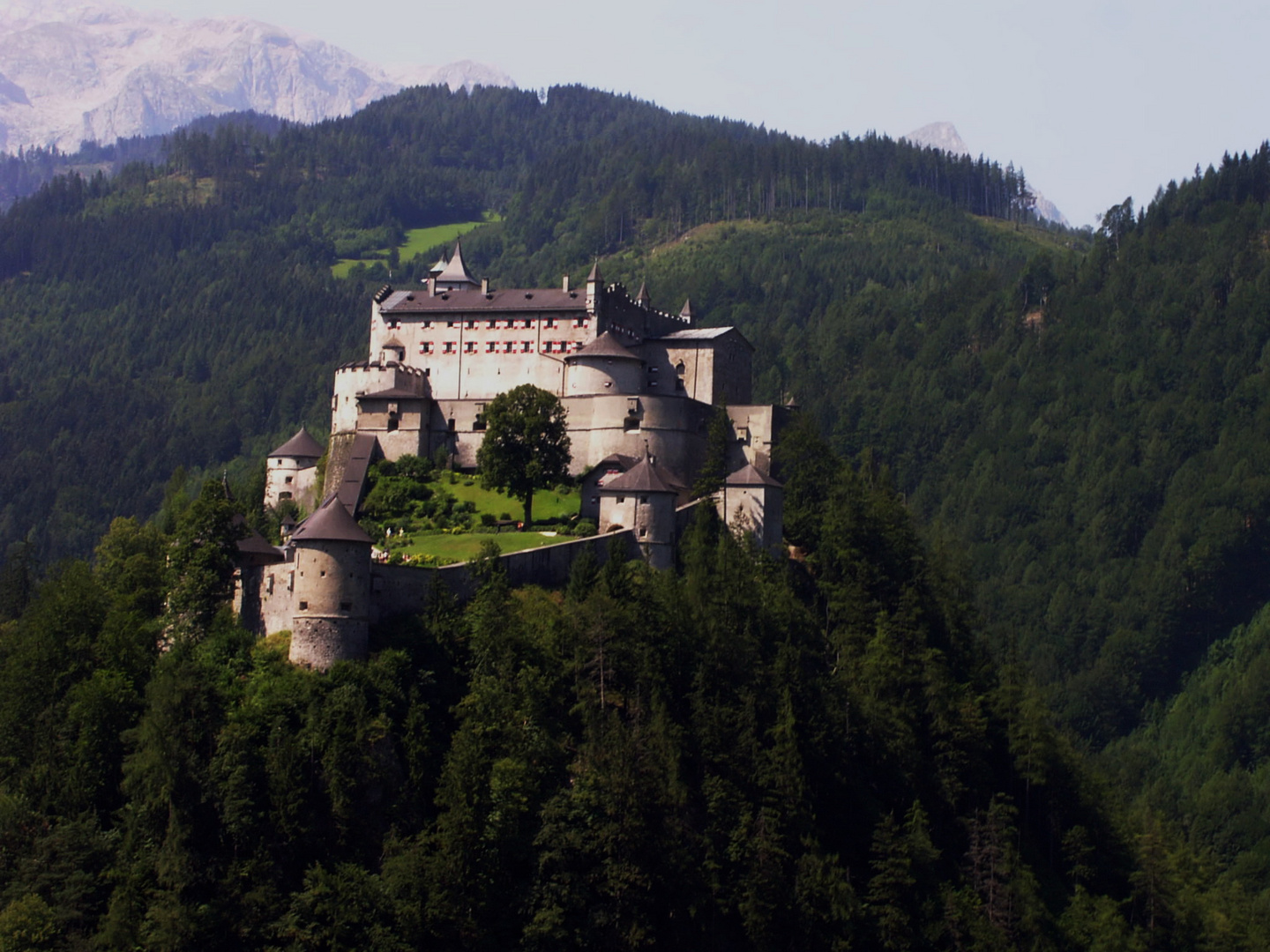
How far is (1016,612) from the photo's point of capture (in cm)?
13662

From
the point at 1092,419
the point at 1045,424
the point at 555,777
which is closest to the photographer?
the point at 555,777

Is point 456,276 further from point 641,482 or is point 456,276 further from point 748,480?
point 641,482

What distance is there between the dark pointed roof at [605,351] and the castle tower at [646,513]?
10.7 metres

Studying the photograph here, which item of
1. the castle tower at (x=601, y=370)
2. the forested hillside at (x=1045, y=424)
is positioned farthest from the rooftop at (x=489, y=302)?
the forested hillside at (x=1045, y=424)

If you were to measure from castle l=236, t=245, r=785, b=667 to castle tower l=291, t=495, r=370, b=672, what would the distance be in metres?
9.38

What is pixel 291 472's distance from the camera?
85250 millimetres

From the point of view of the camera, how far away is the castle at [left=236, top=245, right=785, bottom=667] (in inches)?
2926

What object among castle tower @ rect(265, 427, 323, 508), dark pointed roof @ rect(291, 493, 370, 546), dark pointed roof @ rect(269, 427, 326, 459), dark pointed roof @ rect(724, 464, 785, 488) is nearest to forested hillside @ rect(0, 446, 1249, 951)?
dark pointed roof @ rect(724, 464, 785, 488)

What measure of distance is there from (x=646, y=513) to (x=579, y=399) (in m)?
10.9

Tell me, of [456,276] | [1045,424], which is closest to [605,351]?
[456,276]

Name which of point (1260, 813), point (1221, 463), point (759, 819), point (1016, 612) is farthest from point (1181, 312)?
point (759, 819)

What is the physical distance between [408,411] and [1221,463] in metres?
89.9

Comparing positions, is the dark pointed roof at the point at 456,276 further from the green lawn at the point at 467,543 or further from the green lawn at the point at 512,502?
the green lawn at the point at 467,543

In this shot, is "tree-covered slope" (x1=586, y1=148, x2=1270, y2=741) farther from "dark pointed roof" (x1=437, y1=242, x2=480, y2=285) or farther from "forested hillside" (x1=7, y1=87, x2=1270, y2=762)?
"dark pointed roof" (x1=437, y1=242, x2=480, y2=285)
